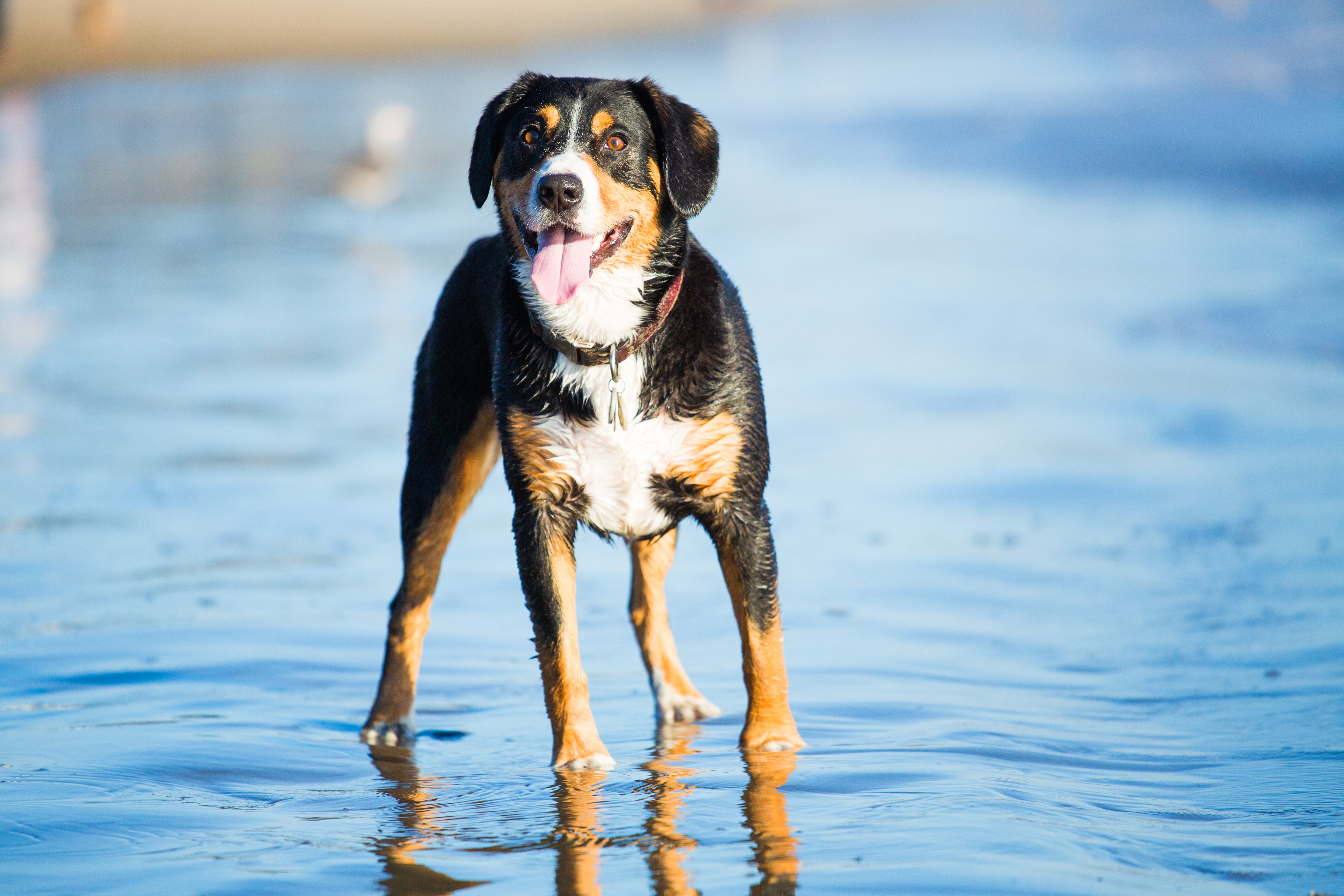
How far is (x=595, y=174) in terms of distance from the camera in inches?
155

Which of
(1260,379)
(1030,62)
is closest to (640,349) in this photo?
(1260,379)

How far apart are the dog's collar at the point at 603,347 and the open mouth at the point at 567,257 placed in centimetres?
10

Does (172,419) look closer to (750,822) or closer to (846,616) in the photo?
(846,616)

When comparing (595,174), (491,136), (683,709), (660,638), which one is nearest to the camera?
(595,174)

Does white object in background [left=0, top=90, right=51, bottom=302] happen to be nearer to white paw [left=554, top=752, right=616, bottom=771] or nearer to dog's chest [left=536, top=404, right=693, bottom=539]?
dog's chest [left=536, top=404, right=693, bottom=539]

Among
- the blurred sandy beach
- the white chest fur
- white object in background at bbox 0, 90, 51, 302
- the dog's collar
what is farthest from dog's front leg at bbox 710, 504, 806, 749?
the blurred sandy beach

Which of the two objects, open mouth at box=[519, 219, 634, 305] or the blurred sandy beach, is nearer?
open mouth at box=[519, 219, 634, 305]

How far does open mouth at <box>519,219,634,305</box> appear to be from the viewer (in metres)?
3.97

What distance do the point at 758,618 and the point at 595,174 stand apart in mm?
1282

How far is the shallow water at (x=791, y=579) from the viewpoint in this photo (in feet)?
11.4

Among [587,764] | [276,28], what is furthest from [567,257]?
[276,28]

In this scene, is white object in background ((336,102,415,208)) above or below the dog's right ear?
above

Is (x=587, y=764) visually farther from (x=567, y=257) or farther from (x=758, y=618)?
(x=567, y=257)

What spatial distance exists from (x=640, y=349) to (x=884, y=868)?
1535 millimetres
